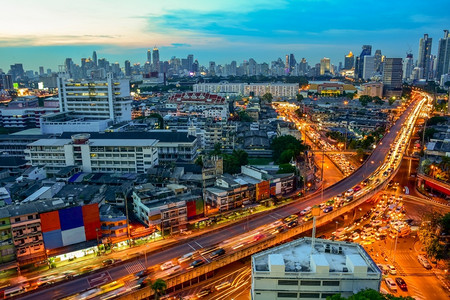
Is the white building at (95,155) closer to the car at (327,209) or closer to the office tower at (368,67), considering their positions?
the car at (327,209)

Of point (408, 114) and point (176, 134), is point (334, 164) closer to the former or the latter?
point (176, 134)

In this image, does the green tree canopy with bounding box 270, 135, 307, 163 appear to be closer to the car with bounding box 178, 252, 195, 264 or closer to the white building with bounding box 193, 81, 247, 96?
the car with bounding box 178, 252, 195, 264

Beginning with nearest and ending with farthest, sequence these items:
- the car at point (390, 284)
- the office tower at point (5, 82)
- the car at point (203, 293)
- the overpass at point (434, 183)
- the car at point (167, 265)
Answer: the car at point (203, 293) < the car at point (390, 284) < the car at point (167, 265) < the overpass at point (434, 183) < the office tower at point (5, 82)

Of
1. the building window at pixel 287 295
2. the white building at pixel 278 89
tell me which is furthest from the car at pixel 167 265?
the white building at pixel 278 89

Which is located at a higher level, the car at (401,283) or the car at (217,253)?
the car at (217,253)

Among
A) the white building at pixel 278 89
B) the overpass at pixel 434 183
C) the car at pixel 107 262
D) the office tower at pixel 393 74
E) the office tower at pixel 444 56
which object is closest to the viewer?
the car at pixel 107 262

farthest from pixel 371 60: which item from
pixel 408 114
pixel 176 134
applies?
pixel 176 134

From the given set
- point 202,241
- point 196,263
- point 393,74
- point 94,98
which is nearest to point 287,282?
point 196,263
